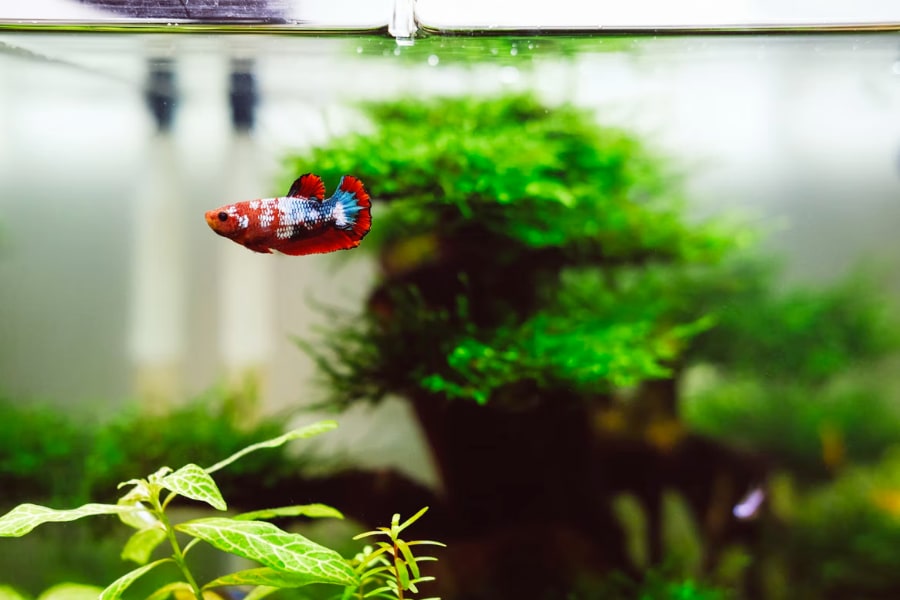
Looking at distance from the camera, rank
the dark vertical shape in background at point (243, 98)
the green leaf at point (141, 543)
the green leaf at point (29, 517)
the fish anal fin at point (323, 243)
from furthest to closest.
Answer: the dark vertical shape in background at point (243, 98) → the green leaf at point (141, 543) → the fish anal fin at point (323, 243) → the green leaf at point (29, 517)

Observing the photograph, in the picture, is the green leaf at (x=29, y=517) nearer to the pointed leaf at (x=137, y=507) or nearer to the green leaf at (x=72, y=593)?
the pointed leaf at (x=137, y=507)

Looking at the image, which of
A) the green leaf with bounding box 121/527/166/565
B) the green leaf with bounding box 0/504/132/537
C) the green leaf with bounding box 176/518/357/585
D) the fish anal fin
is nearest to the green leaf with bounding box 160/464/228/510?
the green leaf with bounding box 176/518/357/585

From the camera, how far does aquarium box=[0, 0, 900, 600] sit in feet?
5.17

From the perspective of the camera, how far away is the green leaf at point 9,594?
1633 millimetres

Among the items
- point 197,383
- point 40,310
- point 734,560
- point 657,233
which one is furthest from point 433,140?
point 734,560

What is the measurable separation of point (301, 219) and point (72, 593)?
1307 mm

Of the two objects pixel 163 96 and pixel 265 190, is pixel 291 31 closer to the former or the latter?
pixel 265 190

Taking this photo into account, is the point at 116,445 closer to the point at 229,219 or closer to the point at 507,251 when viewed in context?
the point at 229,219

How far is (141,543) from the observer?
137 centimetres

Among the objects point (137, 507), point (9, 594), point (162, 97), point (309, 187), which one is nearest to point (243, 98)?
point (162, 97)

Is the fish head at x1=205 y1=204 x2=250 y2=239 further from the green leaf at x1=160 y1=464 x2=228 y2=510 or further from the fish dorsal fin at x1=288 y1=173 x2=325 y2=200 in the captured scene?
the green leaf at x1=160 y1=464 x2=228 y2=510

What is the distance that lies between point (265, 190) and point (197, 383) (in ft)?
2.13

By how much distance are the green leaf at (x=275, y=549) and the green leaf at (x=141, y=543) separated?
14.2 inches

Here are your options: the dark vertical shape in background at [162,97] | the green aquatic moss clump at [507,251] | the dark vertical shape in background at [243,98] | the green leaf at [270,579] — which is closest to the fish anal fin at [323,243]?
the green aquatic moss clump at [507,251]
